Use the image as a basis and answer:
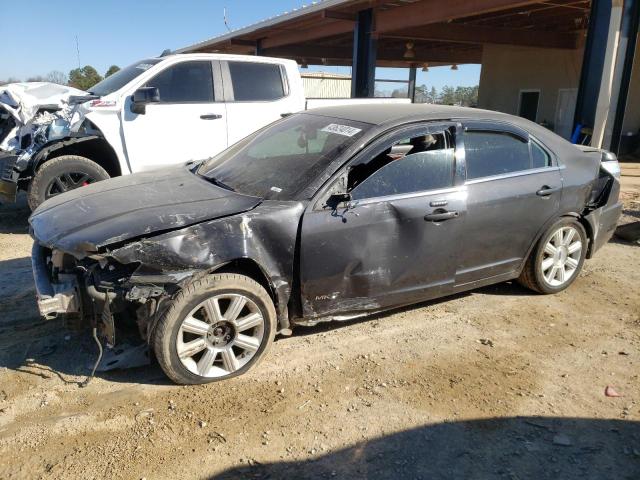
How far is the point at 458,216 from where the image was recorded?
12.7 ft

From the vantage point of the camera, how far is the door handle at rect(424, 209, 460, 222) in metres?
3.74

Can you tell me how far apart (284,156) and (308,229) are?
2.94 ft

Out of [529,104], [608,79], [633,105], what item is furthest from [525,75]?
[608,79]

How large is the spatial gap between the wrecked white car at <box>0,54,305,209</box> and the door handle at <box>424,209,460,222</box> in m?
3.82

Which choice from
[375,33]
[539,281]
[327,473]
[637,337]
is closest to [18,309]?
[327,473]

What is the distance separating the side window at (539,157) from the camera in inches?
173

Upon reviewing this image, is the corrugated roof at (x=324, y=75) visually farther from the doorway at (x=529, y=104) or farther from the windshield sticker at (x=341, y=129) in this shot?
the windshield sticker at (x=341, y=129)

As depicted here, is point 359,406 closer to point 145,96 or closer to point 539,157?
point 539,157

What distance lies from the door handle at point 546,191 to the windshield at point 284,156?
163cm

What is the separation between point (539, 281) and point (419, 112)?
188 cm

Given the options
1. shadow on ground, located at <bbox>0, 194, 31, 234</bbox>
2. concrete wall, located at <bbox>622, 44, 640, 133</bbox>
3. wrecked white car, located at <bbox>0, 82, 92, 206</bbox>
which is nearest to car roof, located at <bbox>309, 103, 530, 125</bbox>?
wrecked white car, located at <bbox>0, 82, 92, 206</bbox>

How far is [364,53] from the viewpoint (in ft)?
46.4

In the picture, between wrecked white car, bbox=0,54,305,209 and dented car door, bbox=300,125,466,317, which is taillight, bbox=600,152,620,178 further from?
wrecked white car, bbox=0,54,305,209

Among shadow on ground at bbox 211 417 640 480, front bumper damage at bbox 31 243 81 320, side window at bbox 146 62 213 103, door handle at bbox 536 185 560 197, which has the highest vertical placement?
side window at bbox 146 62 213 103
